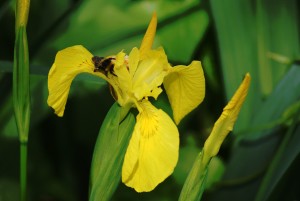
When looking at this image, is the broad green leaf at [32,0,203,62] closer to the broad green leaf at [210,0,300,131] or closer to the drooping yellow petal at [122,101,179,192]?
the broad green leaf at [210,0,300,131]

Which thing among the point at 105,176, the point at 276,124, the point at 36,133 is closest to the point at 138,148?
the point at 105,176

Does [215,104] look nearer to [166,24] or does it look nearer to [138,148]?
[166,24]

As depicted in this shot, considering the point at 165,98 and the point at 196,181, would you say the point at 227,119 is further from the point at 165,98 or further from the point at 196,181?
the point at 165,98

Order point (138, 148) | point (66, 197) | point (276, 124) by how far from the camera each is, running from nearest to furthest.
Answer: point (138, 148) → point (276, 124) → point (66, 197)

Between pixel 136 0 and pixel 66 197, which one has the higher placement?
pixel 136 0

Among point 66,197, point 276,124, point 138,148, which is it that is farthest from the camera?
point 66,197

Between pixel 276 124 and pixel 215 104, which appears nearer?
pixel 276 124

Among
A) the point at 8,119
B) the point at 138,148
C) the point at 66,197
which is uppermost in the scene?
the point at 138,148
